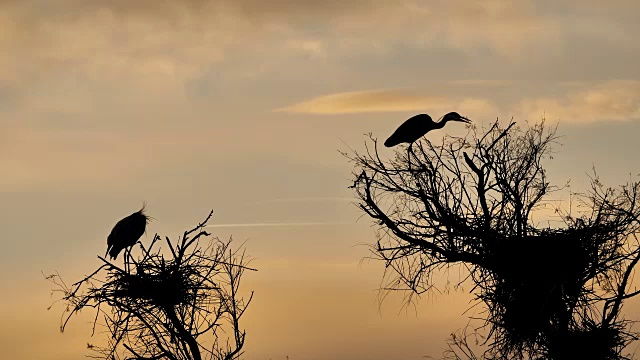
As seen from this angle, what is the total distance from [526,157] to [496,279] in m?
2.34

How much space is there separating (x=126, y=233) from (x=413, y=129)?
602cm

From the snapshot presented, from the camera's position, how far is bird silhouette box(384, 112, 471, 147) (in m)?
18.7

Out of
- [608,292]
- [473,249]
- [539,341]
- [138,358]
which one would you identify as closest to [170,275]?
[138,358]

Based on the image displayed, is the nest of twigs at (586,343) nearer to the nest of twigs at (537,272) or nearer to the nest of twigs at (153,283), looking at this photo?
the nest of twigs at (537,272)

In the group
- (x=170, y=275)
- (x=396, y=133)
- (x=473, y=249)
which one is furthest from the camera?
(x=396, y=133)

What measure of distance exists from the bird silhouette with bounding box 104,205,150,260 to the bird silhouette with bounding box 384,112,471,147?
523cm

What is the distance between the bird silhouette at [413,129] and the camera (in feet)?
61.3

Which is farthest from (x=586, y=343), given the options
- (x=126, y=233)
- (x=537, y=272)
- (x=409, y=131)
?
(x=126, y=233)

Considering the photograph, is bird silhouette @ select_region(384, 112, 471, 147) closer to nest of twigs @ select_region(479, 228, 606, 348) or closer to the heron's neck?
the heron's neck

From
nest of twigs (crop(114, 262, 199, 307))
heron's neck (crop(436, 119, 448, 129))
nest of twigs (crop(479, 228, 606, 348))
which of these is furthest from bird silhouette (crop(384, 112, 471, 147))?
nest of twigs (crop(114, 262, 199, 307))

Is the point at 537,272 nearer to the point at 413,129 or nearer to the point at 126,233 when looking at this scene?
the point at 413,129

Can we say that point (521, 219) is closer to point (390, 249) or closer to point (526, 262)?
point (526, 262)

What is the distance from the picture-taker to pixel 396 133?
1881cm

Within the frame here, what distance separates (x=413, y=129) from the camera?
1884 centimetres
